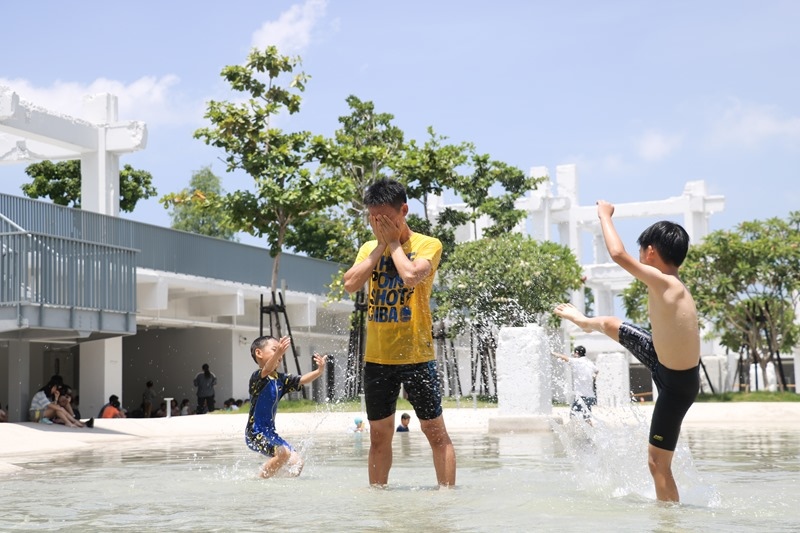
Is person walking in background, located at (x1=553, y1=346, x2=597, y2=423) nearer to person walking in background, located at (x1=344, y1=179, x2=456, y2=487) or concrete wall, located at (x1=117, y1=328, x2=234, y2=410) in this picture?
person walking in background, located at (x1=344, y1=179, x2=456, y2=487)

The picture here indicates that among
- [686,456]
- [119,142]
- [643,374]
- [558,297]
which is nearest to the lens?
[686,456]

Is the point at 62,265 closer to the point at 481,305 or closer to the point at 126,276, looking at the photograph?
the point at 126,276

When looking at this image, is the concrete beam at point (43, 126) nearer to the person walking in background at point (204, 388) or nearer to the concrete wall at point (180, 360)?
the person walking in background at point (204, 388)

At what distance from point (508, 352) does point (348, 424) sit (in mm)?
4582

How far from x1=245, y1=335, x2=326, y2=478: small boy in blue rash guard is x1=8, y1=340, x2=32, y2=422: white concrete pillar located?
15042 mm

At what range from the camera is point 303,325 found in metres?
33.3

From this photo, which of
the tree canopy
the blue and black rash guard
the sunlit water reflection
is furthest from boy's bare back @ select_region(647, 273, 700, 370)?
the tree canopy

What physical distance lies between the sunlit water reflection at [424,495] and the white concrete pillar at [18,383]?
1122 centimetres

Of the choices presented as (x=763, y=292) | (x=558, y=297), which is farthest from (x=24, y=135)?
(x=763, y=292)

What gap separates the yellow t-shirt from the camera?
636cm

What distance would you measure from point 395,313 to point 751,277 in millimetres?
28464

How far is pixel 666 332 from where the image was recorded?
575 cm

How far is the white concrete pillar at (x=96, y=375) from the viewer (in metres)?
26.5

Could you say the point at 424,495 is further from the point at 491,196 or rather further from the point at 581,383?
the point at 491,196
